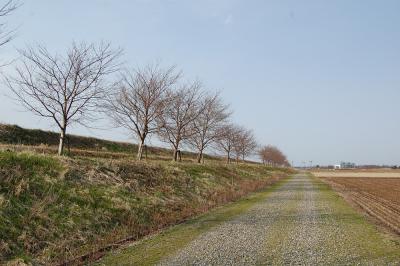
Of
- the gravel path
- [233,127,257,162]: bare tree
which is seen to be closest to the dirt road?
the gravel path

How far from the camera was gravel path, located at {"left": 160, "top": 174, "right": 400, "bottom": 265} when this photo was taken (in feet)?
33.5

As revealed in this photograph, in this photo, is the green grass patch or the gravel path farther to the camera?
the gravel path

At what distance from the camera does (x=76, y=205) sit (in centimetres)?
Result: 1417

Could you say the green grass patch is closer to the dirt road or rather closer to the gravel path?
the dirt road

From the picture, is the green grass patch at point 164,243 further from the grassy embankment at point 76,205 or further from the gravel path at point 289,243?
the grassy embankment at point 76,205

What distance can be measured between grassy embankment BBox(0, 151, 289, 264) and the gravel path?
8.23 ft

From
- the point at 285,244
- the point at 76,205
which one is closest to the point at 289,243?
the point at 285,244

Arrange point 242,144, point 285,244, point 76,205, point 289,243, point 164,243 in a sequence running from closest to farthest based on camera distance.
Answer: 1. point 164,243
2. point 285,244
3. point 289,243
4. point 76,205
5. point 242,144

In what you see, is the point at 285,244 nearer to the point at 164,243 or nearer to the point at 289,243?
the point at 289,243

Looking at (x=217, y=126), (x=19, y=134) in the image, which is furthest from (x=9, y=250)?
(x=217, y=126)

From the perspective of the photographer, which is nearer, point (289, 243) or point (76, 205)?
point (289, 243)

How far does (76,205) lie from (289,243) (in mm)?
6881

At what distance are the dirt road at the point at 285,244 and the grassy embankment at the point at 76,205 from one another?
1798mm

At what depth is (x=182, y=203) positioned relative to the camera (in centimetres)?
2119
